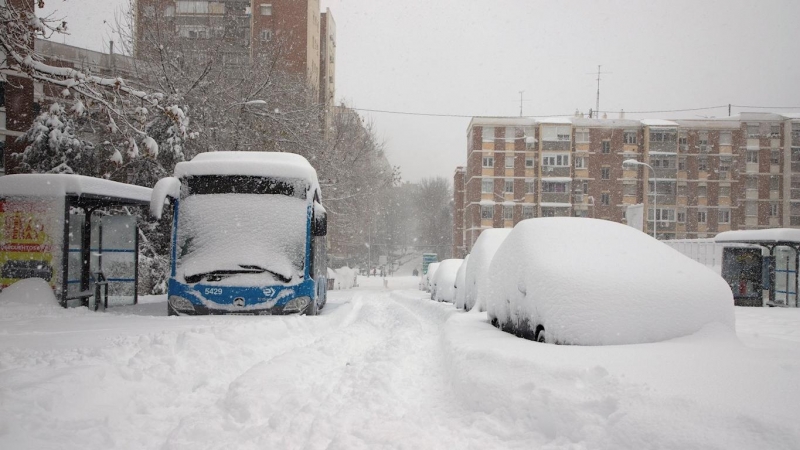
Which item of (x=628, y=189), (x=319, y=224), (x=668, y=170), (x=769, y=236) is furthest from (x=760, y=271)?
(x=668, y=170)

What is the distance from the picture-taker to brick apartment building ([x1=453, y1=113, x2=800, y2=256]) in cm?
5891

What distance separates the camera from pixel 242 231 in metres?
9.10

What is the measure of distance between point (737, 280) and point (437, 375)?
16662mm

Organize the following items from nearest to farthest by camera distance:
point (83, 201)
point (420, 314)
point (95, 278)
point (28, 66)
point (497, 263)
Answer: point (28, 66) → point (497, 263) → point (83, 201) → point (95, 278) → point (420, 314)

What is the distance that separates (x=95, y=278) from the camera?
13117 mm

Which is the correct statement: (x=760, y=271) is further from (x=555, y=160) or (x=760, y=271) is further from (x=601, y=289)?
(x=555, y=160)

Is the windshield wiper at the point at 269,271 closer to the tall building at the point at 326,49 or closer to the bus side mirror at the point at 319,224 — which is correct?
the bus side mirror at the point at 319,224

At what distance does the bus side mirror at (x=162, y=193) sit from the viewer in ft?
28.8

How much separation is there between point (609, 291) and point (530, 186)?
5694cm

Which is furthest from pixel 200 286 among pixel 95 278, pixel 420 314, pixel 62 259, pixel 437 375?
pixel 420 314

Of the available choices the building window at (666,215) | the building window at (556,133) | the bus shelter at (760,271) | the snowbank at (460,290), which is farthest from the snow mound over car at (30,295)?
the building window at (666,215)

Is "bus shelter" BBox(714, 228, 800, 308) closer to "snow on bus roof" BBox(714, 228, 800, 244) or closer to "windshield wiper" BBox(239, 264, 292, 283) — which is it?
"snow on bus roof" BBox(714, 228, 800, 244)

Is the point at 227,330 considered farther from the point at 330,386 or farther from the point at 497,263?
the point at 497,263

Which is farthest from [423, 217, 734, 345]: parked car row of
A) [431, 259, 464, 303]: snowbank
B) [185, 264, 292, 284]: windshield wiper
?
[431, 259, 464, 303]: snowbank
